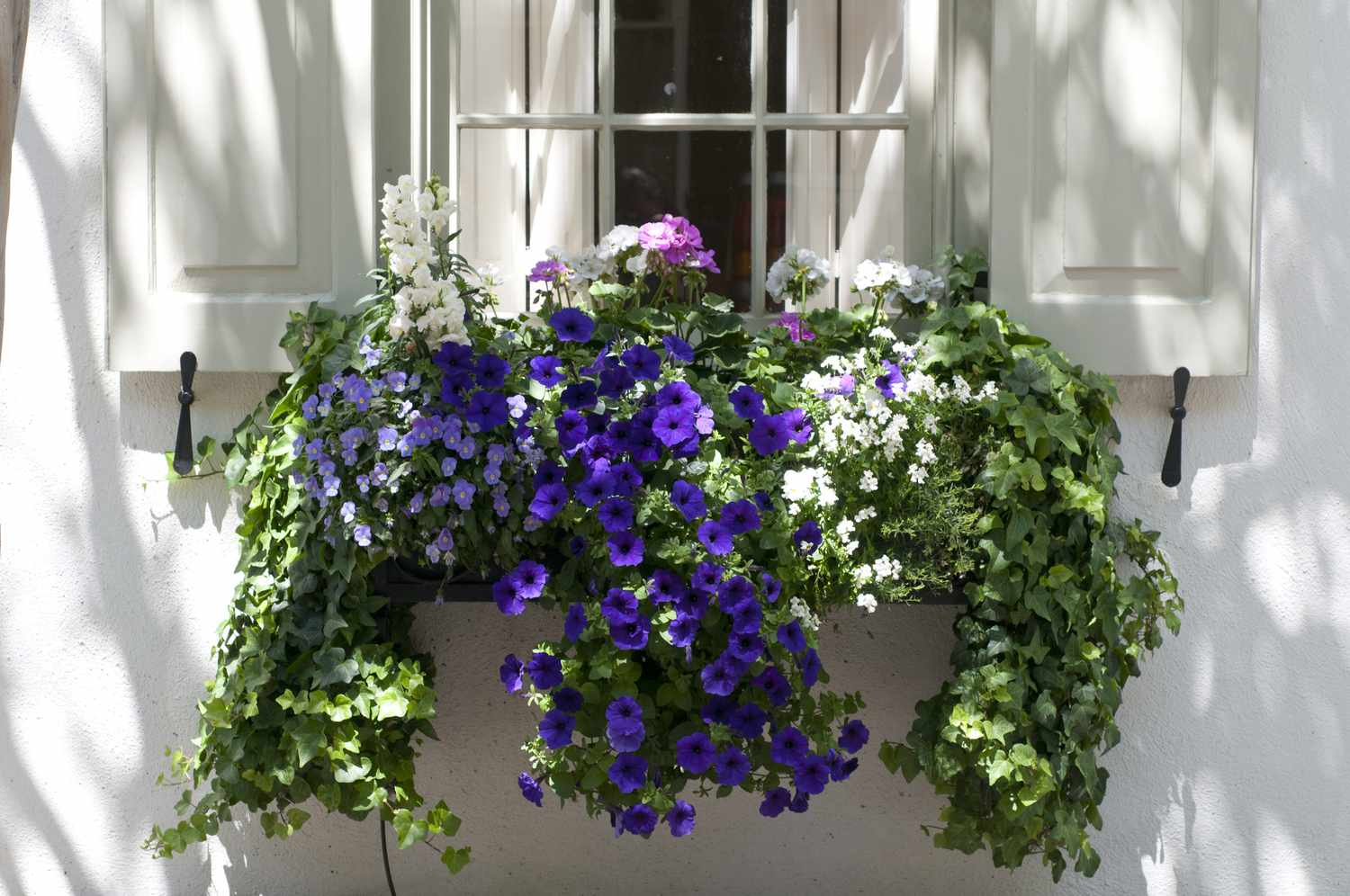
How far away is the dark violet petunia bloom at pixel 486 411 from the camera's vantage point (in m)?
2.56

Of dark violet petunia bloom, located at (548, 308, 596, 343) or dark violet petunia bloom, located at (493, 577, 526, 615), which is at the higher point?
dark violet petunia bloom, located at (548, 308, 596, 343)

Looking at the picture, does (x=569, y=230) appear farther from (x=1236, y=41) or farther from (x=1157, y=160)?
(x=1236, y=41)

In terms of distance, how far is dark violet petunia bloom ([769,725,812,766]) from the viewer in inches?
98.9

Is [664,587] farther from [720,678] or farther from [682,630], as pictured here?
[720,678]

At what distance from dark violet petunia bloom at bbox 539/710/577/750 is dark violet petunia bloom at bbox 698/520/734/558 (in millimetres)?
397

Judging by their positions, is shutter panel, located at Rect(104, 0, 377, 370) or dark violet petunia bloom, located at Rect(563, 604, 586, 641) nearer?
dark violet petunia bloom, located at Rect(563, 604, 586, 641)

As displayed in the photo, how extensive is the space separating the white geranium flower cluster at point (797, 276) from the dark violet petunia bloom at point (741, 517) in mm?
573

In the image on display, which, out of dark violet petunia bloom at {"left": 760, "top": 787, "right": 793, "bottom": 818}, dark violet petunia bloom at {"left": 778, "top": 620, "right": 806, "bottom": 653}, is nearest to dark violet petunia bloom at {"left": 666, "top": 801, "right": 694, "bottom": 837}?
dark violet petunia bloom at {"left": 760, "top": 787, "right": 793, "bottom": 818}

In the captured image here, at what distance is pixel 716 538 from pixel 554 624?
59 centimetres

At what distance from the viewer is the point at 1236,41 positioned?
2805 millimetres

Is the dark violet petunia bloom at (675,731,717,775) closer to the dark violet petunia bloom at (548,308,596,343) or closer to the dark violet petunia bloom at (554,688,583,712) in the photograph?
the dark violet petunia bloom at (554,688,583,712)

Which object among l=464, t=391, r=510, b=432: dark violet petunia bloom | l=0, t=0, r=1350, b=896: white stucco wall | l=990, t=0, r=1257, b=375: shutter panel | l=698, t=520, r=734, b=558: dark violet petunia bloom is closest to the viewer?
l=698, t=520, r=734, b=558: dark violet petunia bloom

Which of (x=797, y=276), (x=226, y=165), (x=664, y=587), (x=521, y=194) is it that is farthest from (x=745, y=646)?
(x=226, y=165)

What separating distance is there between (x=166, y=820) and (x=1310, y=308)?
2578 mm
